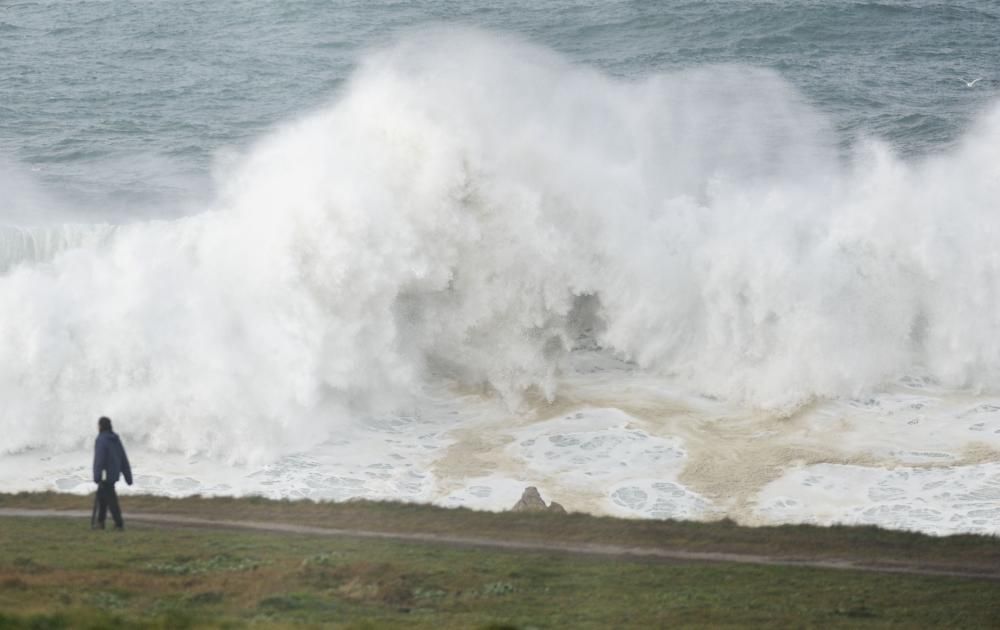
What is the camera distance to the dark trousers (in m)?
18.3

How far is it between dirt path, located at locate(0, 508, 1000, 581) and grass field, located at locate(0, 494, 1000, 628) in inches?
11.4

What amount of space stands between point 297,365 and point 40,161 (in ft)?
53.9

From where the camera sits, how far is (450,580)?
16469mm

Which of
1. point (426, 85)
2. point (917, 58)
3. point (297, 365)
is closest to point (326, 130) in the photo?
point (426, 85)

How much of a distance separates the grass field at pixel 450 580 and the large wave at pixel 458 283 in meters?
6.44

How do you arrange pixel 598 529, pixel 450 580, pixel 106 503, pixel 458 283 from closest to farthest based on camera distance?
pixel 450 580 → pixel 106 503 → pixel 598 529 → pixel 458 283

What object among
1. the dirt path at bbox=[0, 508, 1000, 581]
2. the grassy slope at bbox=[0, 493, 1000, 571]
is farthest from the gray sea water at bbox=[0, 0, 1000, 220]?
the dirt path at bbox=[0, 508, 1000, 581]

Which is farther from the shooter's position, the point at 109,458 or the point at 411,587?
→ the point at 109,458

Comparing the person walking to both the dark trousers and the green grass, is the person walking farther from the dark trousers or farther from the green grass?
the green grass

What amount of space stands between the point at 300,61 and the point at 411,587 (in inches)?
1409

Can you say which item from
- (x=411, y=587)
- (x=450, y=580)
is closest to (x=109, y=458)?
(x=411, y=587)

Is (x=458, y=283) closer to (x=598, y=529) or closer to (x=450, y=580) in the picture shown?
(x=598, y=529)

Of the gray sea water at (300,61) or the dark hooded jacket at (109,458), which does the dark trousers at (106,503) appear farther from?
the gray sea water at (300,61)

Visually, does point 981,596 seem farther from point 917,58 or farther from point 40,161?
point 917,58
